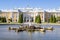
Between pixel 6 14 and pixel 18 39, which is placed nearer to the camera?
pixel 18 39

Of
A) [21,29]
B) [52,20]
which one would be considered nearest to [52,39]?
[21,29]

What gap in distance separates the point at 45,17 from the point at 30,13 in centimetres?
567

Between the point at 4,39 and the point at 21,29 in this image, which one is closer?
the point at 4,39

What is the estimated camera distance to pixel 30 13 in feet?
296

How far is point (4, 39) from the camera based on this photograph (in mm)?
25781

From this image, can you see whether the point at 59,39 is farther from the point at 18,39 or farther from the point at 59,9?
the point at 59,9

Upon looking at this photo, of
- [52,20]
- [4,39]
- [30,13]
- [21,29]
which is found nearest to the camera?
[4,39]

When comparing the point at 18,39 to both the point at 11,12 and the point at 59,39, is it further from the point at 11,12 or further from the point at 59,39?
the point at 11,12

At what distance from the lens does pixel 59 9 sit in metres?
95.2

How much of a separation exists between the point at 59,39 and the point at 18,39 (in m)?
4.10

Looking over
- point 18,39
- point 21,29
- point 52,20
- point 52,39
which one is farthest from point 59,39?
point 52,20

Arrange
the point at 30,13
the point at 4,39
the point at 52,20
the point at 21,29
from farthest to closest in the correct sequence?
1. the point at 30,13
2. the point at 52,20
3. the point at 21,29
4. the point at 4,39

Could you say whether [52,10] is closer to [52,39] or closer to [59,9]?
[59,9]

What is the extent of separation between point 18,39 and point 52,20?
4657 centimetres
